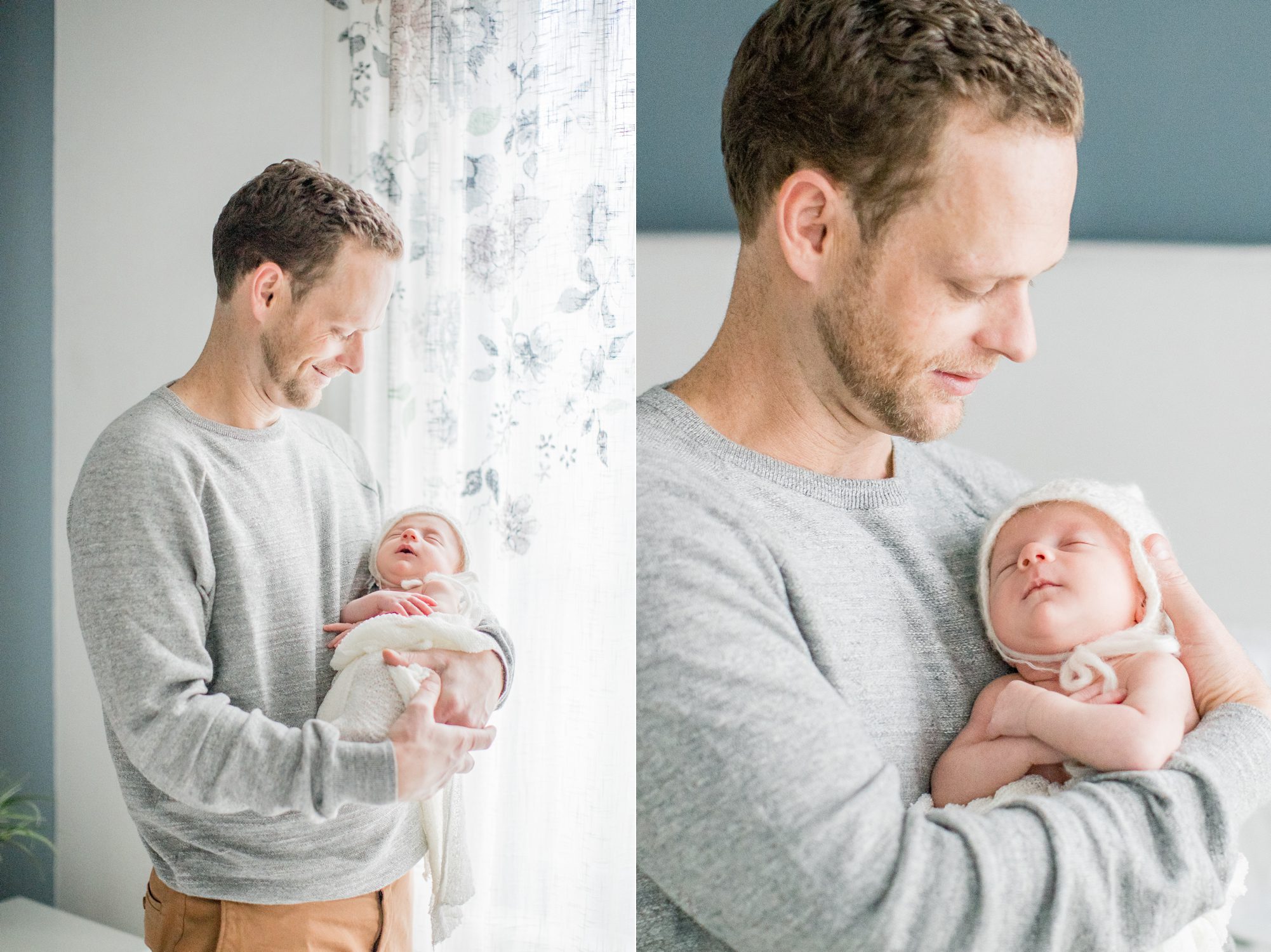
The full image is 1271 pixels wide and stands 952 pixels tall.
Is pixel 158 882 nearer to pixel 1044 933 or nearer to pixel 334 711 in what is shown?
pixel 334 711

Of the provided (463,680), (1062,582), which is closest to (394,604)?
(463,680)

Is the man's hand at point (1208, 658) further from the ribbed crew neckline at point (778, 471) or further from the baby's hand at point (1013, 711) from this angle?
the ribbed crew neckline at point (778, 471)

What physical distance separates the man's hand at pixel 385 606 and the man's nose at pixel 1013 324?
2.16 ft

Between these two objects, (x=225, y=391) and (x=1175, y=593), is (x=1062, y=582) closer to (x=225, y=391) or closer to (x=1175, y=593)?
(x=1175, y=593)

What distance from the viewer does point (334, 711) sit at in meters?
1.02

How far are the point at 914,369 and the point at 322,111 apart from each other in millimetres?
873

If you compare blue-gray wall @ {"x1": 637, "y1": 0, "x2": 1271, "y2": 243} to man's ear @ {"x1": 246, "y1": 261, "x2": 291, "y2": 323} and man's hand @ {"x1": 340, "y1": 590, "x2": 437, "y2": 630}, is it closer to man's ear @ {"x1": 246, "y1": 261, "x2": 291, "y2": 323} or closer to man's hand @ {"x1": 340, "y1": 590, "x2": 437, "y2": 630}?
man's ear @ {"x1": 246, "y1": 261, "x2": 291, "y2": 323}

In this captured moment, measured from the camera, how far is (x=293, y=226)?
3.53ft

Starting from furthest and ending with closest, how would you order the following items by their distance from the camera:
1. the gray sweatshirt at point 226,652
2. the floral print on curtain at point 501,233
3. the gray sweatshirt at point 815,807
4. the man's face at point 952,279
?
1. the floral print on curtain at point 501,233
2. the gray sweatshirt at point 226,652
3. the man's face at point 952,279
4. the gray sweatshirt at point 815,807

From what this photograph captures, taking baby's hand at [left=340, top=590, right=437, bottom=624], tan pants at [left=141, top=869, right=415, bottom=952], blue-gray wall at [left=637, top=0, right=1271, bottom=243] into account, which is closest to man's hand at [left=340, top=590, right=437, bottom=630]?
baby's hand at [left=340, top=590, right=437, bottom=624]

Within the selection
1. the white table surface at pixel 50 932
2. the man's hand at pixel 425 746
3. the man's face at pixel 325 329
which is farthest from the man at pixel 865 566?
the white table surface at pixel 50 932

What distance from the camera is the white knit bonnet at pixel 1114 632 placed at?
2.64 feet

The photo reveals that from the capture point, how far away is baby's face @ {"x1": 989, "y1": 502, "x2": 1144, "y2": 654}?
83 centimetres

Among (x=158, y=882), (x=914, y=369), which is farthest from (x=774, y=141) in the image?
(x=158, y=882)
